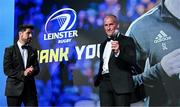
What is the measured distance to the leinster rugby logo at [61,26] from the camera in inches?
214

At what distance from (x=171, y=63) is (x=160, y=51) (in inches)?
7.9

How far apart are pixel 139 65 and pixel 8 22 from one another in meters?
2.00

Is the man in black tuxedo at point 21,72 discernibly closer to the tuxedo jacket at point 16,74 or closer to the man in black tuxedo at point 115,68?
the tuxedo jacket at point 16,74

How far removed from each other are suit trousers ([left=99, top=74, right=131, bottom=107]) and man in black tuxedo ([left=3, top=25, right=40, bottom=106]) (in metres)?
0.78

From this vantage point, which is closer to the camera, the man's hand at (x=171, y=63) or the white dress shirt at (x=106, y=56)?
the white dress shirt at (x=106, y=56)

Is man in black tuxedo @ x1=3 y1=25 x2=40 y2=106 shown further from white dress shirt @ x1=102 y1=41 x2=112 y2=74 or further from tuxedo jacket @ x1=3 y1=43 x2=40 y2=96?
white dress shirt @ x1=102 y1=41 x2=112 y2=74

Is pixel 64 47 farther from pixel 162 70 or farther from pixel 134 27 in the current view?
pixel 162 70

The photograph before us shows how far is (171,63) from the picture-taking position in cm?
489

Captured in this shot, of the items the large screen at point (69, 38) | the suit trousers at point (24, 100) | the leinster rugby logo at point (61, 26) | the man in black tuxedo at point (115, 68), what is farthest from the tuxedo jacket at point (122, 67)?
the leinster rugby logo at point (61, 26)

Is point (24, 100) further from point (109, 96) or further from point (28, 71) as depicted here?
point (109, 96)

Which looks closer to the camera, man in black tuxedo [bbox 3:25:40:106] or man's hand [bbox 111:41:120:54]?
man's hand [bbox 111:41:120:54]

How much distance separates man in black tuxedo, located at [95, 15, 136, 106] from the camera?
4496 mm

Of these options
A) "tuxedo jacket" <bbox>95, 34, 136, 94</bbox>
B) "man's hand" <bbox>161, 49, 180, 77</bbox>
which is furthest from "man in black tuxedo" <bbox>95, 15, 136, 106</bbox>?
"man's hand" <bbox>161, 49, 180, 77</bbox>

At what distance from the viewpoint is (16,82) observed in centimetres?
470
